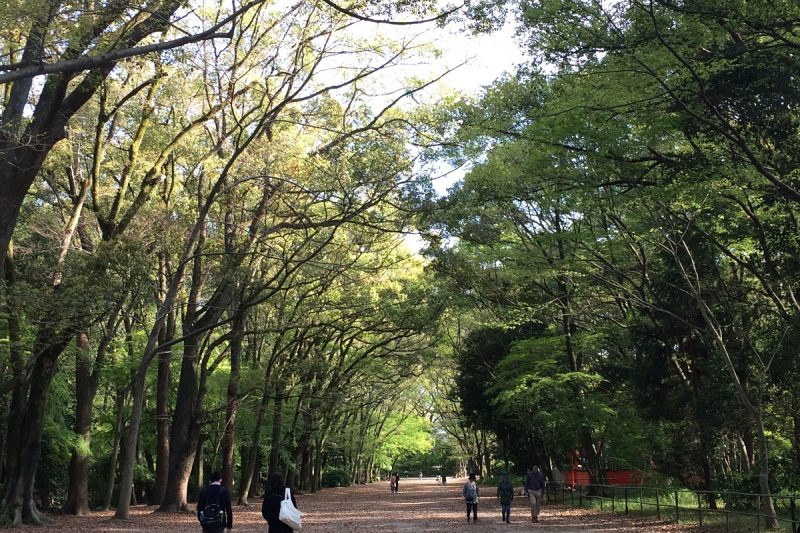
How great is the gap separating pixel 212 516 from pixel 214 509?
8 cm

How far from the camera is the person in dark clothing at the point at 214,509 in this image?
824cm

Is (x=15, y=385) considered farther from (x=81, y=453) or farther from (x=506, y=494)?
(x=506, y=494)

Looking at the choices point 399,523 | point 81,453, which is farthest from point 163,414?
point 399,523

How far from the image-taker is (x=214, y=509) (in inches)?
325

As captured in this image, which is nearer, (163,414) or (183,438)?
(183,438)

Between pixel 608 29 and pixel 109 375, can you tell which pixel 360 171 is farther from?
pixel 109 375

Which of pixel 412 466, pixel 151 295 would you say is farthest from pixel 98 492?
pixel 412 466

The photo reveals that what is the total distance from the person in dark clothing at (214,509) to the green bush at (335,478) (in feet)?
161

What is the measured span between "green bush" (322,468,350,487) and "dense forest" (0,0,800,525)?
98.1 ft

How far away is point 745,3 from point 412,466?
10068 centimetres

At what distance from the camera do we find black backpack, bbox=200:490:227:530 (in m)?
8.23

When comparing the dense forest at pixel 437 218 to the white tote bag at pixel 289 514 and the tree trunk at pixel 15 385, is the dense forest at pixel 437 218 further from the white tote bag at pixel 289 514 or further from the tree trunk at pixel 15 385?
the white tote bag at pixel 289 514

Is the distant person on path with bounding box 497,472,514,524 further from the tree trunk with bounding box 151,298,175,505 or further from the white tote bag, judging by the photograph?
the tree trunk with bounding box 151,298,175,505

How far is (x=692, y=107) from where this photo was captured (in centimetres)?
1045
